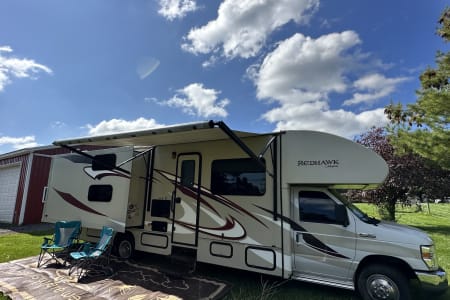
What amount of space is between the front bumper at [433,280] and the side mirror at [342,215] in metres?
1.21

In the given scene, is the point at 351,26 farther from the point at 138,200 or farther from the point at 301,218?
the point at 138,200

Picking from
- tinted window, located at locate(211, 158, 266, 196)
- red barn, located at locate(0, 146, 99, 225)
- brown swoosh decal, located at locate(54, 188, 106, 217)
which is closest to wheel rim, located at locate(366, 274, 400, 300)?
tinted window, located at locate(211, 158, 266, 196)

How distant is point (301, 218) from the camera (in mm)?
5078

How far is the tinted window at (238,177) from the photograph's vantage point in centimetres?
553

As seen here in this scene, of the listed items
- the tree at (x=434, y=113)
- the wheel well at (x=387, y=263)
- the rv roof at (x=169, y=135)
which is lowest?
the wheel well at (x=387, y=263)

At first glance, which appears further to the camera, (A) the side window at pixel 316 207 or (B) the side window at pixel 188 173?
(B) the side window at pixel 188 173

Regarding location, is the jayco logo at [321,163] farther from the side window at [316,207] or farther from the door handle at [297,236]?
the door handle at [297,236]

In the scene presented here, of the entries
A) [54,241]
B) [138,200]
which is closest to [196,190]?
[138,200]

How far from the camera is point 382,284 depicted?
4340 millimetres

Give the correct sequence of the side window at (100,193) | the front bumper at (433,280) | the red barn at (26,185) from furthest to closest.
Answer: the red barn at (26,185), the side window at (100,193), the front bumper at (433,280)

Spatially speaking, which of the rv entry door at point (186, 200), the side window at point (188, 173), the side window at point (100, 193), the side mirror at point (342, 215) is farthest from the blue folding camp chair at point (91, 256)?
the side mirror at point (342, 215)

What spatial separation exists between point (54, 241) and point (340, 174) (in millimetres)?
7219

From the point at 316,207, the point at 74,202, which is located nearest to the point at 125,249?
the point at 74,202

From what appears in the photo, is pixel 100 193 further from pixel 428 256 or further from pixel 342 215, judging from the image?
pixel 428 256
